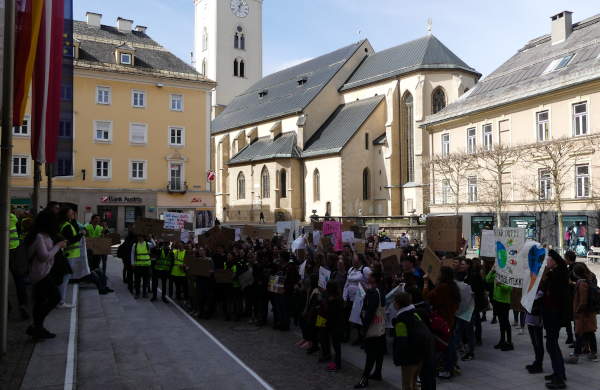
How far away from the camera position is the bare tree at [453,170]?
34031mm

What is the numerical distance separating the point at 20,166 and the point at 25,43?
2994 cm

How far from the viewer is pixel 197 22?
80438 mm

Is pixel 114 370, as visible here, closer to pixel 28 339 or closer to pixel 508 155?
pixel 28 339

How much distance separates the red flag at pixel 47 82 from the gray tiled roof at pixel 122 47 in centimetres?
2779

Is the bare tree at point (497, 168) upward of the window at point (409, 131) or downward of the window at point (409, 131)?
downward

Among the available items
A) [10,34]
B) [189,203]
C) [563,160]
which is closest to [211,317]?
[10,34]

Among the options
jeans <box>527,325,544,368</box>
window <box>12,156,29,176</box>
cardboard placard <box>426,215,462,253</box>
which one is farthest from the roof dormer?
jeans <box>527,325,544,368</box>

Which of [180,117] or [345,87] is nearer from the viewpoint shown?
[180,117]

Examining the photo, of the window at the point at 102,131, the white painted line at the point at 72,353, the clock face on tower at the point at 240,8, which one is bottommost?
the white painted line at the point at 72,353

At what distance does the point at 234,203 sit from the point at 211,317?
50.7 m

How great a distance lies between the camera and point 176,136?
132 ft

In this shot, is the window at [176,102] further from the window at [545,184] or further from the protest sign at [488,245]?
the protest sign at [488,245]

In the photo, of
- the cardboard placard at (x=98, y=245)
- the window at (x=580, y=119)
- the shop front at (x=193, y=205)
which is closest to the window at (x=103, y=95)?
the shop front at (x=193, y=205)

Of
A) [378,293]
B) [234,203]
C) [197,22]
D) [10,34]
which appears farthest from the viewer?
[197,22]
